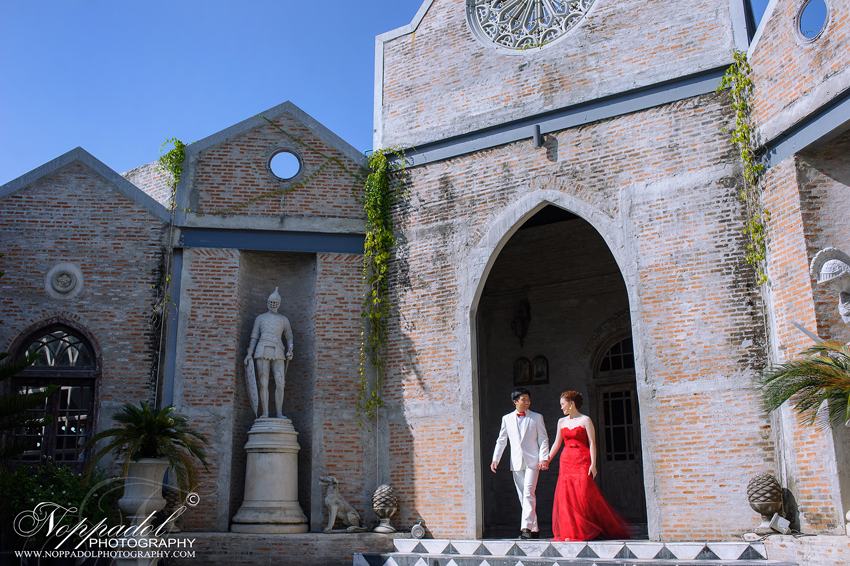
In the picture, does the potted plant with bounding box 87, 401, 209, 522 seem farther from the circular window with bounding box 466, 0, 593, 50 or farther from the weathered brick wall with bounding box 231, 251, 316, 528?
the circular window with bounding box 466, 0, 593, 50

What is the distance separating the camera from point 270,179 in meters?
11.5

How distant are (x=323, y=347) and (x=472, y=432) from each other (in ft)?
8.01

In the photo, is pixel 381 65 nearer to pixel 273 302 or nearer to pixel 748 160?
pixel 273 302

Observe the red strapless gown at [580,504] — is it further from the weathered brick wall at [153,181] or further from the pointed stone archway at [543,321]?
the weathered brick wall at [153,181]

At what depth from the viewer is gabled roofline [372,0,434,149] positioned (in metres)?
11.8

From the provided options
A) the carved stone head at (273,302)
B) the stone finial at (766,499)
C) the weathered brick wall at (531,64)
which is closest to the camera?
the stone finial at (766,499)

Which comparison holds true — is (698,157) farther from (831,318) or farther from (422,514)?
(422,514)

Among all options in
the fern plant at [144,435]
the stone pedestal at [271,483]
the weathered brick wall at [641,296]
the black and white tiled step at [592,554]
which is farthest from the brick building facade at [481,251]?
the fern plant at [144,435]

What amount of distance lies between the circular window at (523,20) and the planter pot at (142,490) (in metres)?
7.25

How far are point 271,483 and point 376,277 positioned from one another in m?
3.15

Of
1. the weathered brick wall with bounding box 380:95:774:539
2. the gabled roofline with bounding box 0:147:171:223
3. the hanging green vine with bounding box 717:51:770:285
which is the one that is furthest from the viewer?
the gabled roofline with bounding box 0:147:171:223

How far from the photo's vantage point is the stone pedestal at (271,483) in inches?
392

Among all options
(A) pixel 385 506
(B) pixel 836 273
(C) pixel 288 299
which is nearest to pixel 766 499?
(B) pixel 836 273

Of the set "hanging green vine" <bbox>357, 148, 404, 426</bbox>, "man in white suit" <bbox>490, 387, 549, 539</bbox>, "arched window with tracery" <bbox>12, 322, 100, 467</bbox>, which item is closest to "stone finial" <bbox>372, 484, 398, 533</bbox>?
"hanging green vine" <bbox>357, 148, 404, 426</bbox>
